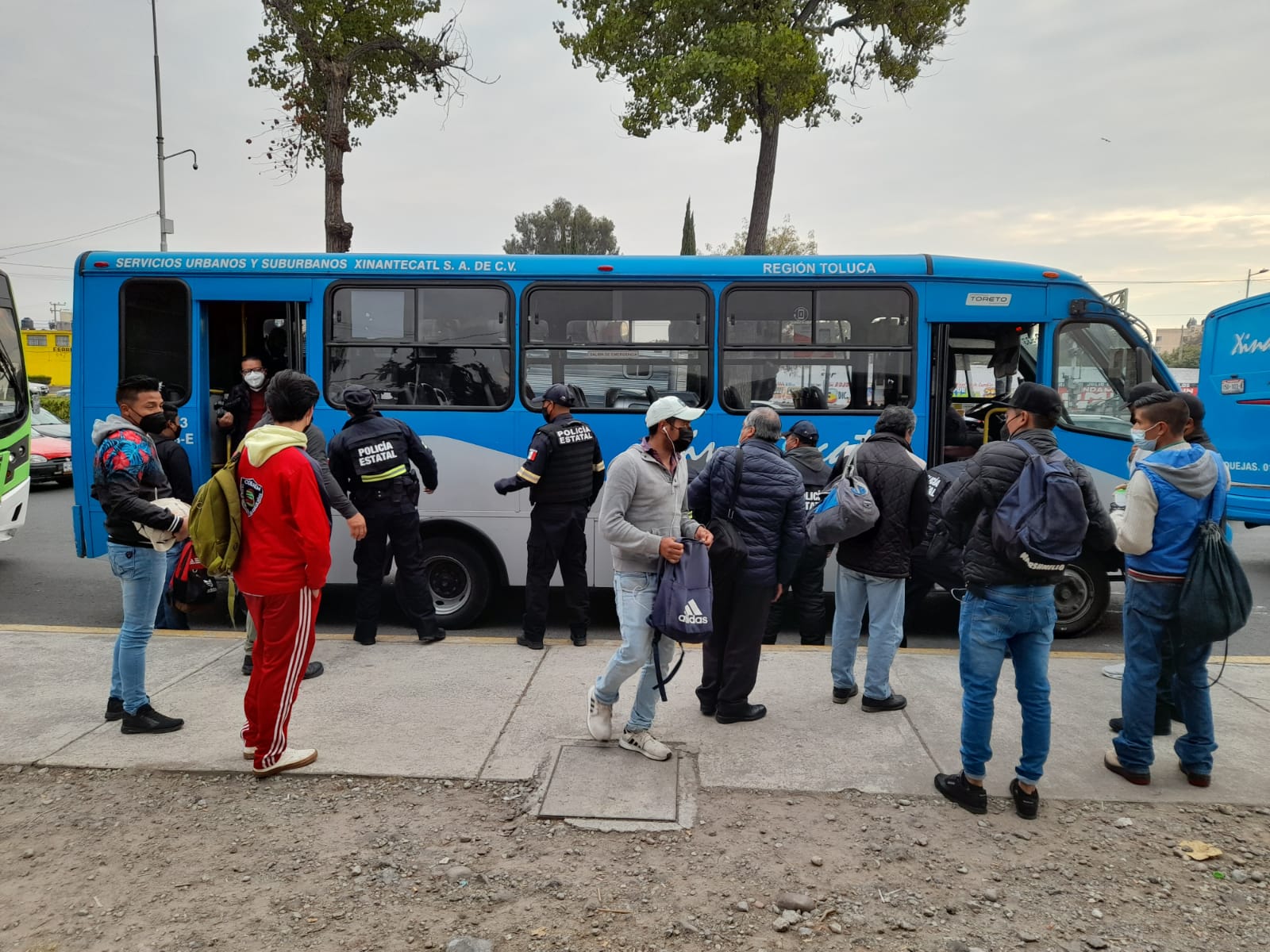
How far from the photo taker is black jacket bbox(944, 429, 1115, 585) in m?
3.64

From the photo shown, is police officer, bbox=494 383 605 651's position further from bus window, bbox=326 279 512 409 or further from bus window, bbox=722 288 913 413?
bus window, bbox=722 288 913 413

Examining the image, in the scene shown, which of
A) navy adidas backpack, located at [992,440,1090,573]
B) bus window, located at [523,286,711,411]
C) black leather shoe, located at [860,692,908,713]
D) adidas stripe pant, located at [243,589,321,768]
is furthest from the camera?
bus window, located at [523,286,711,411]

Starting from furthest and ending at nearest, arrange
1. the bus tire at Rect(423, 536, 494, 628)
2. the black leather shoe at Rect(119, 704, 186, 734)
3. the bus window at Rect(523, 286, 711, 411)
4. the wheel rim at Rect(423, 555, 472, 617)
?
1. the wheel rim at Rect(423, 555, 472, 617)
2. the bus tire at Rect(423, 536, 494, 628)
3. the bus window at Rect(523, 286, 711, 411)
4. the black leather shoe at Rect(119, 704, 186, 734)

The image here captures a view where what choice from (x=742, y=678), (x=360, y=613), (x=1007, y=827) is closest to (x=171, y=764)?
(x=360, y=613)

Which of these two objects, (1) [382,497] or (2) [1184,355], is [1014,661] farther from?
(2) [1184,355]

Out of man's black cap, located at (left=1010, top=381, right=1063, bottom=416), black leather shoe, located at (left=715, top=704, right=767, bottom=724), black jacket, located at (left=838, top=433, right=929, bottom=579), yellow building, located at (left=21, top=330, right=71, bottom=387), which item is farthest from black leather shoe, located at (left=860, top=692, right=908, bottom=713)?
yellow building, located at (left=21, top=330, right=71, bottom=387)

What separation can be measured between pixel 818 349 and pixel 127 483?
467cm

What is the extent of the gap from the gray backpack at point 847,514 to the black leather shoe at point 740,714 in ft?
3.26

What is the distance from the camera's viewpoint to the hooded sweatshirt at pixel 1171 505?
3.80m

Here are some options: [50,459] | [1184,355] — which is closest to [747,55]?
[50,459]

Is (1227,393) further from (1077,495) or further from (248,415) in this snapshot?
(248,415)

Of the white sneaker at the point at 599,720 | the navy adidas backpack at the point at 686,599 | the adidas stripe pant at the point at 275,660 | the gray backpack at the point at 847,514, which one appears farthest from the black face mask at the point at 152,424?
the gray backpack at the point at 847,514

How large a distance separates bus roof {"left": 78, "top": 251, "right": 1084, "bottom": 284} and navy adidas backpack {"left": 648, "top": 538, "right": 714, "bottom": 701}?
3224 millimetres

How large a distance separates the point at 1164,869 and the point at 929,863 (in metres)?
0.92
